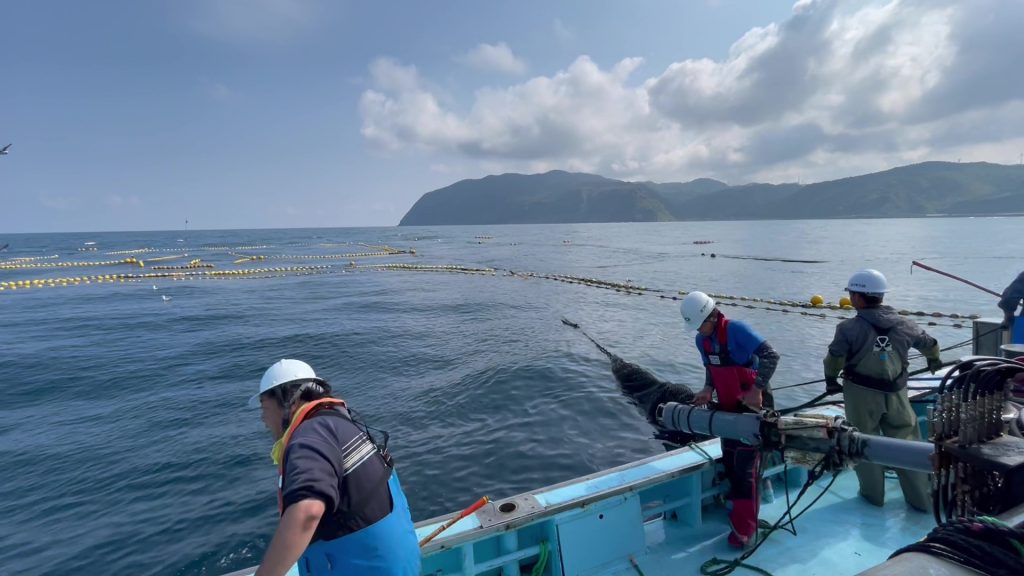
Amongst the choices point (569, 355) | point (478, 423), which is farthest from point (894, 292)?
point (478, 423)

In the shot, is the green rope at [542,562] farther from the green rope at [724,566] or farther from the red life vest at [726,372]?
the red life vest at [726,372]

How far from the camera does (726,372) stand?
16.5 feet

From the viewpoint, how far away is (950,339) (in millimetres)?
17594

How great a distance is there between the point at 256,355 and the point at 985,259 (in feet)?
206

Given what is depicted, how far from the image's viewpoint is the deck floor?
4.31m

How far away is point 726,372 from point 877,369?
1.49 m

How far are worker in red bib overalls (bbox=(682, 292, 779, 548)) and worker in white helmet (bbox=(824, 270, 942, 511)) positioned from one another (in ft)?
2.36

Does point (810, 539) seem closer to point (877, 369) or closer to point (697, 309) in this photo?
point (877, 369)

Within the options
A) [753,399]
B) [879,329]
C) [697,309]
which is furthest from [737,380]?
[879,329]

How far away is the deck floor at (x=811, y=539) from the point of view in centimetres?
431

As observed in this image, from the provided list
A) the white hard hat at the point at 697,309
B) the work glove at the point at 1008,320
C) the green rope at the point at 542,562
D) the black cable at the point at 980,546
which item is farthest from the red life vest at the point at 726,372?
the work glove at the point at 1008,320

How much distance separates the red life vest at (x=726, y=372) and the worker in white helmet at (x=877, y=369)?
819 millimetres

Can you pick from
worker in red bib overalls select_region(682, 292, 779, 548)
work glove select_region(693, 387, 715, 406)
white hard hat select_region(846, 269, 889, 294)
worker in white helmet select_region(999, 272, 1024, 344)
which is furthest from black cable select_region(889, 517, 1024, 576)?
worker in white helmet select_region(999, 272, 1024, 344)

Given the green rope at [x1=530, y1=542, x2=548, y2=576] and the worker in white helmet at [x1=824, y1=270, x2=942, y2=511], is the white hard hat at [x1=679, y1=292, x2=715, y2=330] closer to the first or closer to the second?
the worker in white helmet at [x1=824, y1=270, x2=942, y2=511]
